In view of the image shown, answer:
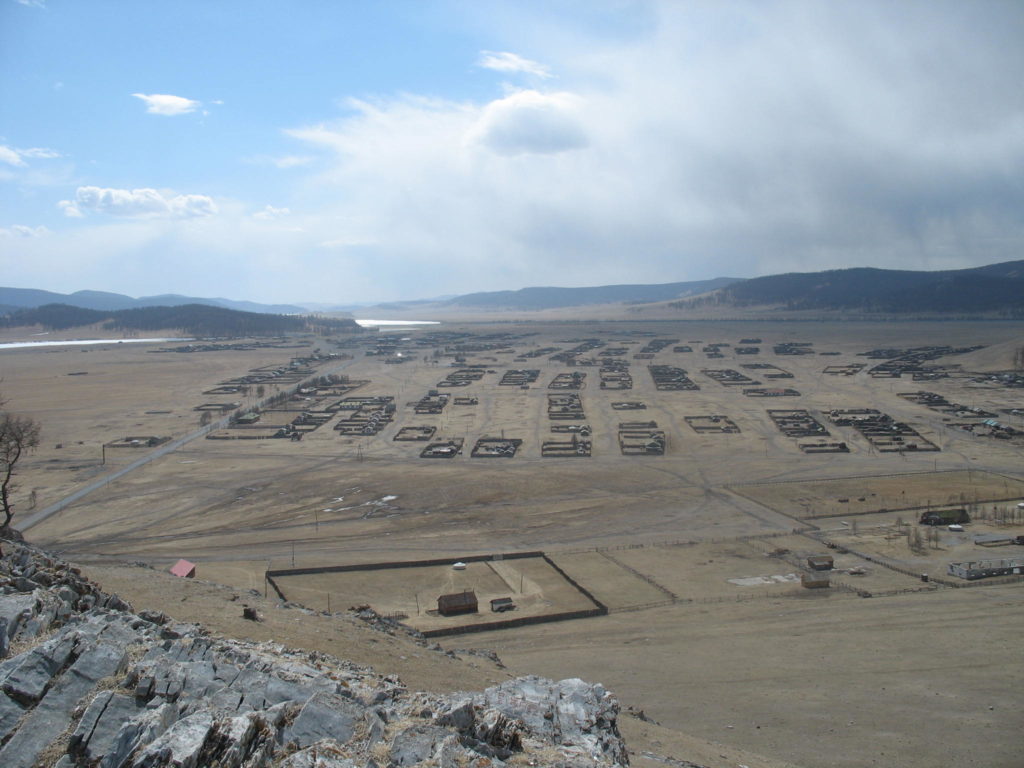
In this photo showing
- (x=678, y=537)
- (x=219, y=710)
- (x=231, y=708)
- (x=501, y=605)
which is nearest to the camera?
(x=219, y=710)

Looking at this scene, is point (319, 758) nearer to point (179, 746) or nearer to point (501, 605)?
point (179, 746)

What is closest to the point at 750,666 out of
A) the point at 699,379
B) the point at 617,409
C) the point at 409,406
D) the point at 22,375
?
the point at 617,409

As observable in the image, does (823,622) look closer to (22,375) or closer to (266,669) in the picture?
(266,669)

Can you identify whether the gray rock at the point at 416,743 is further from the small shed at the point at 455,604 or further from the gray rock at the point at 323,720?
the small shed at the point at 455,604

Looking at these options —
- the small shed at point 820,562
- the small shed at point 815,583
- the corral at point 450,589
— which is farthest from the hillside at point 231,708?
the small shed at point 820,562

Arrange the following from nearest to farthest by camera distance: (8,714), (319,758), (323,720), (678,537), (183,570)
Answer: (319,758)
(8,714)
(323,720)
(183,570)
(678,537)

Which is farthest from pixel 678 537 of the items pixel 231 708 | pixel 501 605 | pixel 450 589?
pixel 231 708
